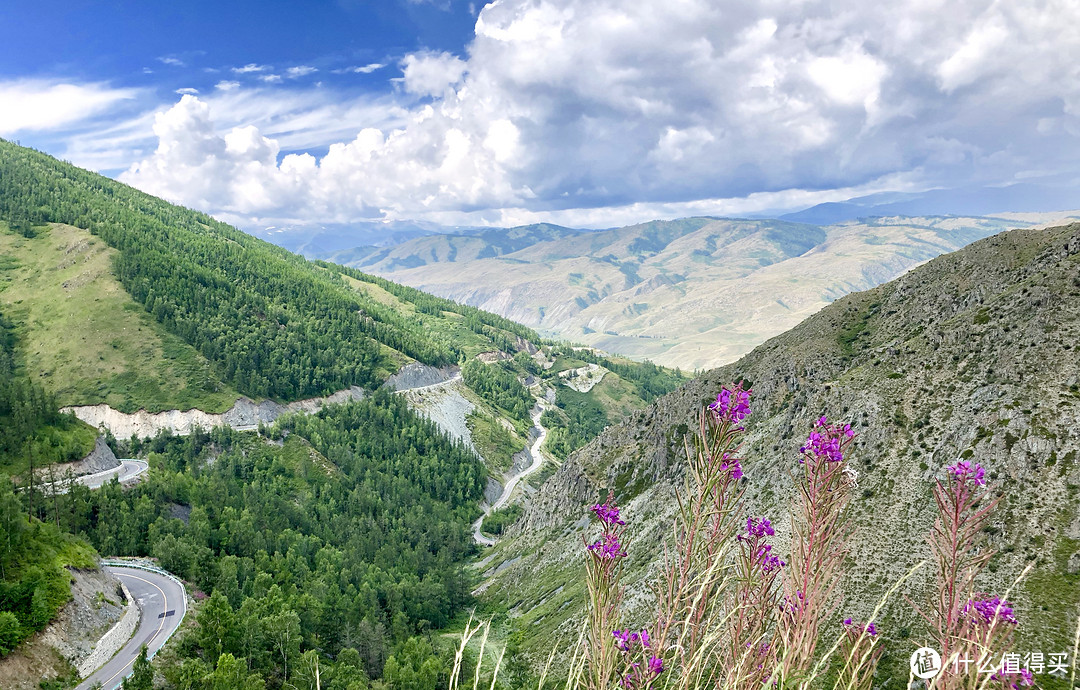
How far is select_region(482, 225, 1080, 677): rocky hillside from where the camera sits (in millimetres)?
57438

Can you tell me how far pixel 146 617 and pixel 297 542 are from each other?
5603 cm

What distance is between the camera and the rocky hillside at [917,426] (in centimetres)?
5744

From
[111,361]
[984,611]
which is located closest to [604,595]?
[984,611]

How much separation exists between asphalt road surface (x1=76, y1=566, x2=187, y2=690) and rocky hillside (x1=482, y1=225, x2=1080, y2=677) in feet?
160

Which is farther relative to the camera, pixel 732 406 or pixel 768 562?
pixel 768 562

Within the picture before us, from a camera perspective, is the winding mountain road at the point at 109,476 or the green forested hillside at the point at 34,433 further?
the winding mountain road at the point at 109,476

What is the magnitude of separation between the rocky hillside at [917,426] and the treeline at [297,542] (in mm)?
23934

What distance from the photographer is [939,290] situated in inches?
3802

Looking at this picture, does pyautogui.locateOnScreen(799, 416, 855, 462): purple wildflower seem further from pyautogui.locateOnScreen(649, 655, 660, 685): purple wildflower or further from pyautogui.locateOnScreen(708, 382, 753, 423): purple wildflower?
pyautogui.locateOnScreen(649, 655, 660, 685): purple wildflower

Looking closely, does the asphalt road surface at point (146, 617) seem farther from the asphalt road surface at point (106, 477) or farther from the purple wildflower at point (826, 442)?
the purple wildflower at point (826, 442)

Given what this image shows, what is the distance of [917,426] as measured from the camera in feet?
248

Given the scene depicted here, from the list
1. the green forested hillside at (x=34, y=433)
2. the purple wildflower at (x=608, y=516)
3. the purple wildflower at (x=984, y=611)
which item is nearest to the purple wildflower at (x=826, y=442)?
the purple wildflower at (x=608, y=516)
